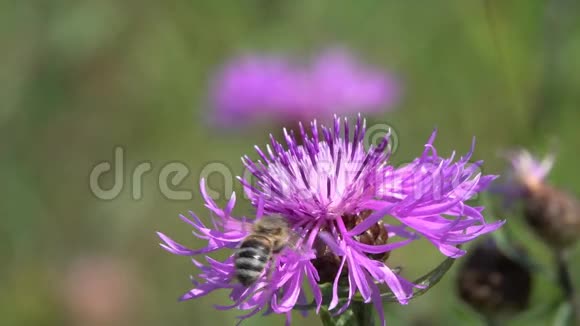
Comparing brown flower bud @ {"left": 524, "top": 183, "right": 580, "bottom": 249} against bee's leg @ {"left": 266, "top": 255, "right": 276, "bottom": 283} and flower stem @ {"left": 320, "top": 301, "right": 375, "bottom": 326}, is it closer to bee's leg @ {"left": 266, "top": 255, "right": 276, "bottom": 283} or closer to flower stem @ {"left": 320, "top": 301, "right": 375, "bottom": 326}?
flower stem @ {"left": 320, "top": 301, "right": 375, "bottom": 326}

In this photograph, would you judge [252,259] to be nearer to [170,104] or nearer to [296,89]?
[296,89]

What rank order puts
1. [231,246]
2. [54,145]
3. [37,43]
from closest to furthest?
1. [231,246]
2. [37,43]
3. [54,145]

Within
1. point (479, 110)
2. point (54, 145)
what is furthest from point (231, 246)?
point (54, 145)

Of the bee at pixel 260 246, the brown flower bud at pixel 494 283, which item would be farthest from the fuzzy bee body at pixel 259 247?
the brown flower bud at pixel 494 283

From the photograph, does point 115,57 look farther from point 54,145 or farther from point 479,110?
point 479,110

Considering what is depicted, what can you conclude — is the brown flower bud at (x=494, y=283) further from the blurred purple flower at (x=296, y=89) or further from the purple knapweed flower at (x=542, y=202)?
the blurred purple flower at (x=296, y=89)

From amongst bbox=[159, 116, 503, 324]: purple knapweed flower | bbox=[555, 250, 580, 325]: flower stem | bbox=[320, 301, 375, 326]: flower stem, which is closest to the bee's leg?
bbox=[159, 116, 503, 324]: purple knapweed flower

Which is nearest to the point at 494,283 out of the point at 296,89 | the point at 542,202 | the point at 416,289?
the point at 542,202
